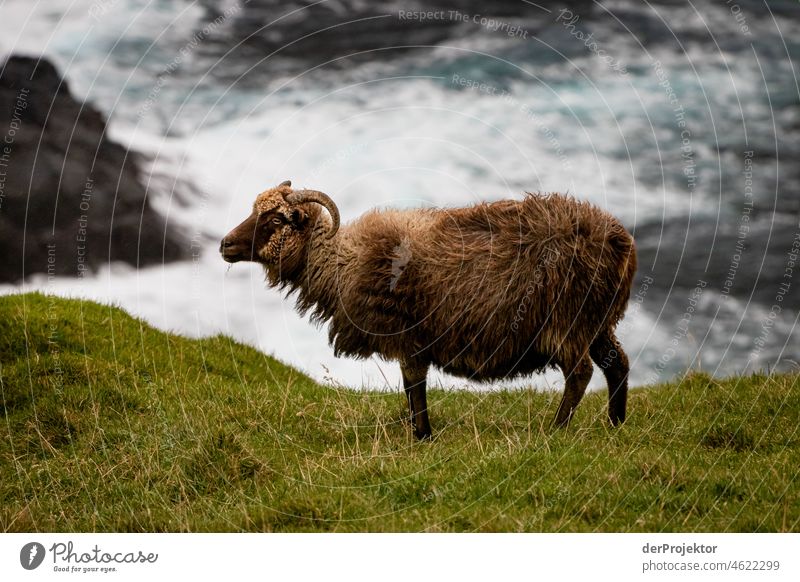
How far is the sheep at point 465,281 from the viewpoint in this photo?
9.09 meters

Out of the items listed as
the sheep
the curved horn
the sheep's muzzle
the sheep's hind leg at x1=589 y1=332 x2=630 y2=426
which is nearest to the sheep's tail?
the sheep

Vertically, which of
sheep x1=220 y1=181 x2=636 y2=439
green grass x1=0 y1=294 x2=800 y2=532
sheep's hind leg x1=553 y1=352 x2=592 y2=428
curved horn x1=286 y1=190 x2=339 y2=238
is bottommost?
green grass x1=0 y1=294 x2=800 y2=532

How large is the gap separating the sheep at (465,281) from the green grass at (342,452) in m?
0.75

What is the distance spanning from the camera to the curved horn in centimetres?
957

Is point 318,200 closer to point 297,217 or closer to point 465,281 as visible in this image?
point 297,217

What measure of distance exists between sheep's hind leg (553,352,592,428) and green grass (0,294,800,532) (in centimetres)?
22

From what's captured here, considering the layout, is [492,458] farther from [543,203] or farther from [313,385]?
[313,385]

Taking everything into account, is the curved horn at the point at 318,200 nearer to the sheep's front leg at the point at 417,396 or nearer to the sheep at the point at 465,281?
the sheep at the point at 465,281

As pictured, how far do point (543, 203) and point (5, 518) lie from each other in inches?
251

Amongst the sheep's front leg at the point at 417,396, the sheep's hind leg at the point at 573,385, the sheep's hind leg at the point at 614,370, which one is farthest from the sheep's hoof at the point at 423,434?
the sheep's hind leg at the point at 614,370

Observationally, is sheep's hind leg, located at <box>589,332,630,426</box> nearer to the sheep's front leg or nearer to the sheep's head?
the sheep's front leg

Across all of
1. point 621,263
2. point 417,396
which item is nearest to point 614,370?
point 621,263

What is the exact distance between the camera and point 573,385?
9.18 m
